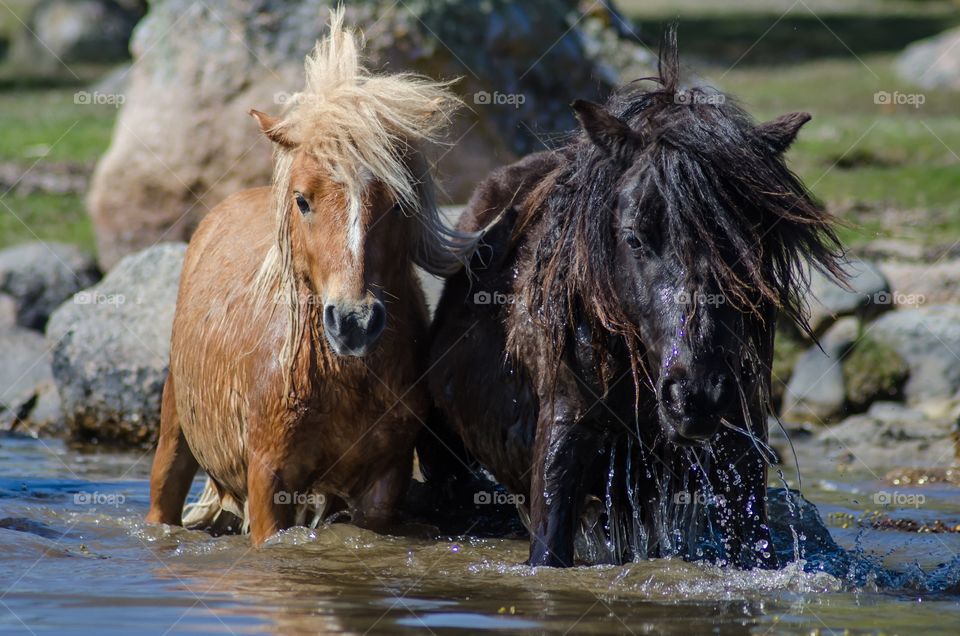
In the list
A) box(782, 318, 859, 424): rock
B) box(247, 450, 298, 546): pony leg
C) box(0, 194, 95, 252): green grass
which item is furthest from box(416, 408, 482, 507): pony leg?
box(0, 194, 95, 252): green grass

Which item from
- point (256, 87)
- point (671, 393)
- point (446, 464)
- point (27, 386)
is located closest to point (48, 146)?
point (256, 87)

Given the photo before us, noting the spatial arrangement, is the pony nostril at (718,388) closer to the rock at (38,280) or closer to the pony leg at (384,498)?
the pony leg at (384,498)

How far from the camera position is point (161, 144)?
36.0 ft

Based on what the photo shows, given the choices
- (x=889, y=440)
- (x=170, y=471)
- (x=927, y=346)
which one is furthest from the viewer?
(x=927, y=346)

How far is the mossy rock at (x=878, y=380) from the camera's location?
30.8ft

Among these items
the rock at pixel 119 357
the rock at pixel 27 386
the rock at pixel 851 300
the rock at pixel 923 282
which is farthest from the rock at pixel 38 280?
the rock at pixel 923 282

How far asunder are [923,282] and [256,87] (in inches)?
212

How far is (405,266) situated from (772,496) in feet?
7.14

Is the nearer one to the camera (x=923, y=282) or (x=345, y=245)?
(x=345, y=245)

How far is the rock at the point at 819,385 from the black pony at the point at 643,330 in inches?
173

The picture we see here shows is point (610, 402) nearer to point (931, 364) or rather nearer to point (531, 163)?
point (531, 163)

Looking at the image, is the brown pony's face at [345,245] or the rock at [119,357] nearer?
the brown pony's face at [345,245]

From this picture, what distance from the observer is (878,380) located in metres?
9.39

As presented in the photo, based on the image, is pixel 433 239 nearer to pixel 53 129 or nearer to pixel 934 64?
pixel 53 129
